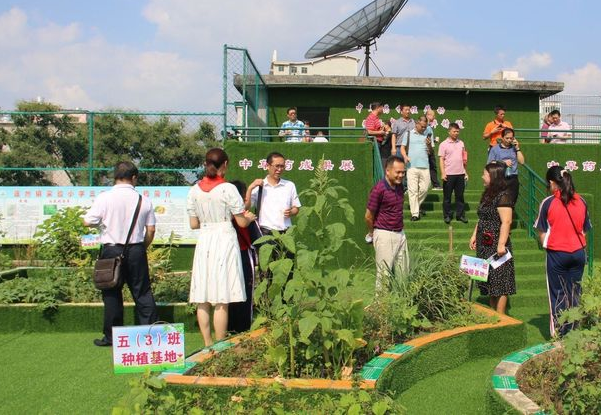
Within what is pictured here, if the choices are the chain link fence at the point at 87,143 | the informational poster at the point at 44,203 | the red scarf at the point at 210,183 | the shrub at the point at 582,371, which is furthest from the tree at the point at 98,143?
the shrub at the point at 582,371

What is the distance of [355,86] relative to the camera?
1352 cm

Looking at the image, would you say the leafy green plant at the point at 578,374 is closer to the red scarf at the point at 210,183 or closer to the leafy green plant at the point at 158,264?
the red scarf at the point at 210,183

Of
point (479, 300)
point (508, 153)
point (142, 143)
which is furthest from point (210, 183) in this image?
point (142, 143)

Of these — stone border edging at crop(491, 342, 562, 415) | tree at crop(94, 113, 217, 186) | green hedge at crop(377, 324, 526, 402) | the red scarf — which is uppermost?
tree at crop(94, 113, 217, 186)

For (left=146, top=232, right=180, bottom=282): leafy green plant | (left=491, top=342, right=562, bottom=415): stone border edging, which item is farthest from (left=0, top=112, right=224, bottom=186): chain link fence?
(left=491, top=342, right=562, bottom=415): stone border edging

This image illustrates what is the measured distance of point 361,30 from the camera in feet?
52.6

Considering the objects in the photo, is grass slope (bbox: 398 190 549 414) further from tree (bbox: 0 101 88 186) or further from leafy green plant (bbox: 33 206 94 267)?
Answer: tree (bbox: 0 101 88 186)

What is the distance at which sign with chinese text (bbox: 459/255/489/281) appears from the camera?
5.93 meters

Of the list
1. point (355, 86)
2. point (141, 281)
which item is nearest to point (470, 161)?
point (355, 86)

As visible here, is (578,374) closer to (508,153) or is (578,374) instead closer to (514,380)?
(514,380)

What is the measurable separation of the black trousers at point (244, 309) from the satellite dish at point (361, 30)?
36.8ft

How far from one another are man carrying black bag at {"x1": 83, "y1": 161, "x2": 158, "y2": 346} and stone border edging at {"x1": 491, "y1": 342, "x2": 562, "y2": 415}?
3.29 meters

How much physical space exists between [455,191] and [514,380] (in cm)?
629

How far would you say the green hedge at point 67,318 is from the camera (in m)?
6.43
